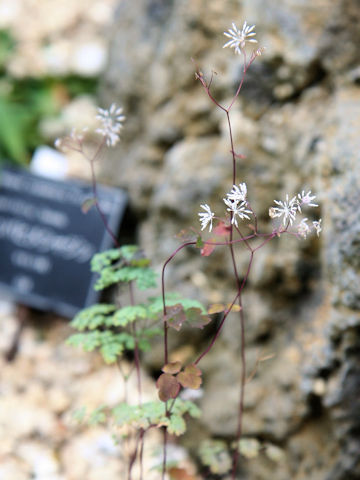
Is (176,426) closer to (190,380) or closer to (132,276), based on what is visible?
(190,380)

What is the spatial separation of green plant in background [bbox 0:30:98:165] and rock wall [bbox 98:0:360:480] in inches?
33.5

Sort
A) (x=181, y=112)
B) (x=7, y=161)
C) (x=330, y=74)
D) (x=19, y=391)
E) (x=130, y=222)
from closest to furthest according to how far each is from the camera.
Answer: (x=330, y=74), (x=19, y=391), (x=181, y=112), (x=130, y=222), (x=7, y=161)

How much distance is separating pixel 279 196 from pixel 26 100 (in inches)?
79.8

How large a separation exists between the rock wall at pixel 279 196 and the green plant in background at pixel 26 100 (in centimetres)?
A: 85

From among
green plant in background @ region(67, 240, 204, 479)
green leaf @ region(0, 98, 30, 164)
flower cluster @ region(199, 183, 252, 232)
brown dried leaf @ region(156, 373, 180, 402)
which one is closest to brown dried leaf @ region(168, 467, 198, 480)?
green plant in background @ region(67, 240, 204, 479)

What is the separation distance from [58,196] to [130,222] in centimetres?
39

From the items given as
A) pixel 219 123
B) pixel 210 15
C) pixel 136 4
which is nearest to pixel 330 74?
pixel 219 123

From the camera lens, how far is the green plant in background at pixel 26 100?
9.23ft

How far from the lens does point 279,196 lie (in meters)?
1.99

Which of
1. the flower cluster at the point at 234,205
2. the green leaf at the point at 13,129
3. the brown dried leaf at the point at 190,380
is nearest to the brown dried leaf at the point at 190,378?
the brown dried leaf at the point at 190,380

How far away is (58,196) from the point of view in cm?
251

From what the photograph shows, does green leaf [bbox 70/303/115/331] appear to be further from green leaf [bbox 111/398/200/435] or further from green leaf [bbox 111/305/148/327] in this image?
green leaf [bbox 111/398/200/435]

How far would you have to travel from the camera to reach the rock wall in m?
1.62

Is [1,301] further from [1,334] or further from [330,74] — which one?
[330,74]
